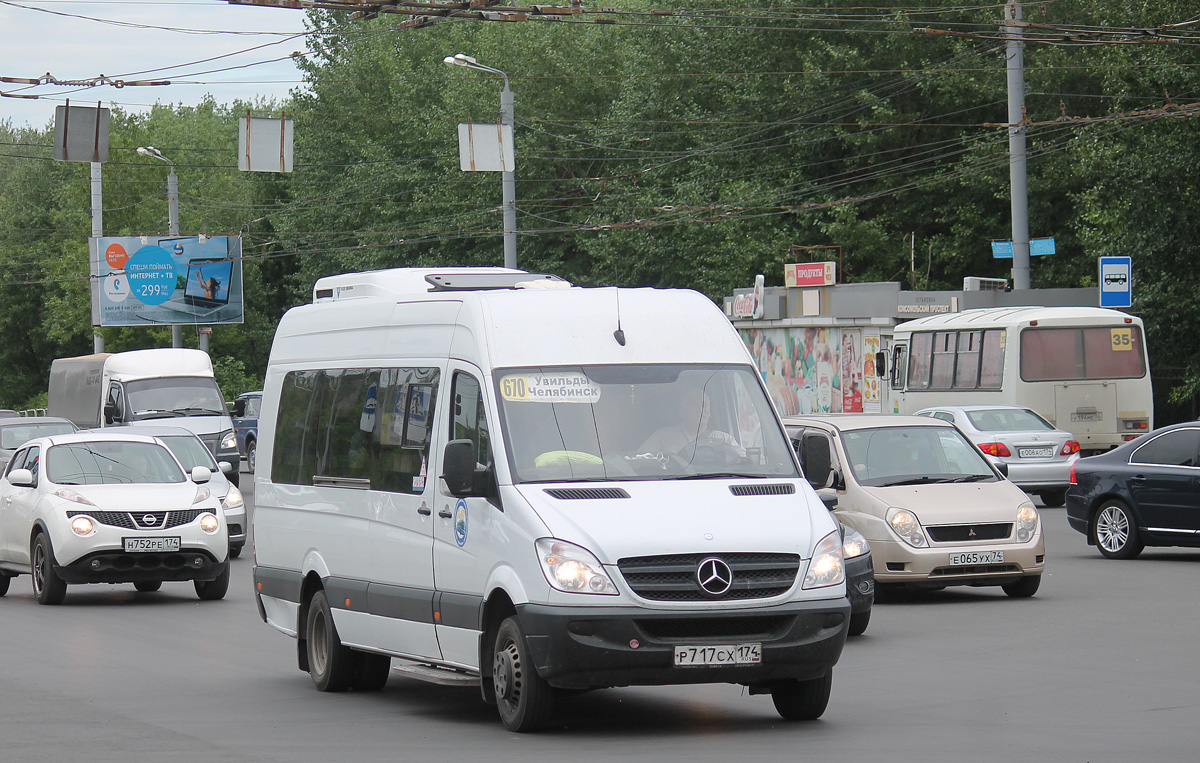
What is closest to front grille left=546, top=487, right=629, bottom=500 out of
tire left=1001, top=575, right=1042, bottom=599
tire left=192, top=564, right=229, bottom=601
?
tire left=1001, top=575, right=1042, bottom=599

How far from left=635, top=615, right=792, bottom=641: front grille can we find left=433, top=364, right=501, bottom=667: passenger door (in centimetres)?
83

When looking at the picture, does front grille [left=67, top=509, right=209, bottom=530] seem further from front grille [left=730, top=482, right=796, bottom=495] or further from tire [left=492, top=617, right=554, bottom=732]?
front grille [left=730, top=482, right=796, bottom=495]

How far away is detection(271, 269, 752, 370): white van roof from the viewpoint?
9.55 meters

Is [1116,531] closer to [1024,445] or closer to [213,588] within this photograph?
[1024,445]

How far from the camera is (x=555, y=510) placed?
28.4 feet

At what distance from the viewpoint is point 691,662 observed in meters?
8.55

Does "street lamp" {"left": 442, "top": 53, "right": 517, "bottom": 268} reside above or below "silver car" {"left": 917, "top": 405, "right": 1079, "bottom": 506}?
above

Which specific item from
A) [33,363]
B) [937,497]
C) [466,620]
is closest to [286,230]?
[33,363]

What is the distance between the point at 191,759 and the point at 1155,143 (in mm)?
28532

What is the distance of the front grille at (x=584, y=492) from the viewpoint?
8.80 meters

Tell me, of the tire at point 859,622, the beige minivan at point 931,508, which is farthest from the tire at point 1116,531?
the tire at point 859,622

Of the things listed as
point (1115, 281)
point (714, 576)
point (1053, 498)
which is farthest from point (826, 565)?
point (1115, 281)

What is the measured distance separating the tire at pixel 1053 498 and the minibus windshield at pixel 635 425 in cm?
1861

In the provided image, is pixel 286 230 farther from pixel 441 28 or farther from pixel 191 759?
pixel 191 759
